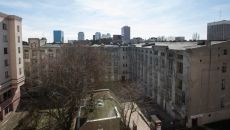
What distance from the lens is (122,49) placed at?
7162 centimetres

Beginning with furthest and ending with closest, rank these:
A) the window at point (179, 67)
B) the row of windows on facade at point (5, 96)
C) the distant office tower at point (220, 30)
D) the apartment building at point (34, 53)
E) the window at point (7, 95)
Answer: the distant office tower at point (220, 30), the apartment building at point (34, 53), the window at point (7, 95), the row of windows on facade at point (5, 96), the window at point (179, 67)

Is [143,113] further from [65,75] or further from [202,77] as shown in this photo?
[65,75]

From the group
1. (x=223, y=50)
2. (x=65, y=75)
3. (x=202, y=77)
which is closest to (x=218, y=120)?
(x=202, y=77)

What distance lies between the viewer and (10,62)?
1586 inches

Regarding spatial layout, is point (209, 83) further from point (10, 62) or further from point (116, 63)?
point (116, 63)

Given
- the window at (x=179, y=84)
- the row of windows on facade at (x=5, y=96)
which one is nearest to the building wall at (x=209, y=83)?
the window at (x=179, y=84)

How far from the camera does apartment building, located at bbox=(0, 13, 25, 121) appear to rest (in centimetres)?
3728

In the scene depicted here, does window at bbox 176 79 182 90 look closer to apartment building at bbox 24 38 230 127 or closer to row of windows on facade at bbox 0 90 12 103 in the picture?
apartment building at bbox 24 38 230 127

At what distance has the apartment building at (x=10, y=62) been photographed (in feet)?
122

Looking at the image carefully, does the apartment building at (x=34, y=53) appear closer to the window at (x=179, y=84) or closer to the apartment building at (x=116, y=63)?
the apartment building at (x=116, y=63)

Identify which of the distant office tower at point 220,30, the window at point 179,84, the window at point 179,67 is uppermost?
the distant office tower at point 220,30

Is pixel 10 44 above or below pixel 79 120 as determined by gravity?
above

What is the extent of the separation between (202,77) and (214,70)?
9.30 feet

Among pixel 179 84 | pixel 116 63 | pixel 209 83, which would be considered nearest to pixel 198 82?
pixel 209 83
